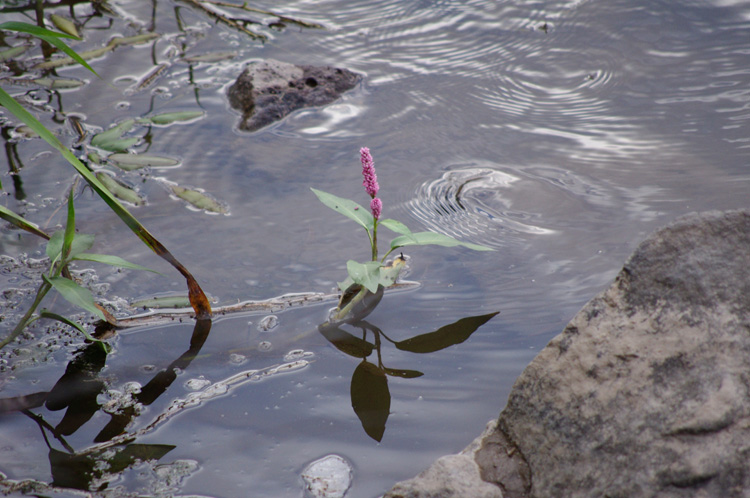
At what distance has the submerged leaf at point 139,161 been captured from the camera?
2.73 metres

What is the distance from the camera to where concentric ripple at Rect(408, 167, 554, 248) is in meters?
2.42

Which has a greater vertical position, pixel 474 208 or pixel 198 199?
pixel 474 208

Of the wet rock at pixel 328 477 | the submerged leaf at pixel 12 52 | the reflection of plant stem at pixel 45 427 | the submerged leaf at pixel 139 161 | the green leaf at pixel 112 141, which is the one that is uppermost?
the submerged leaf at pixel 12 52

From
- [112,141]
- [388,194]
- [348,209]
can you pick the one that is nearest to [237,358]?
[348,209]

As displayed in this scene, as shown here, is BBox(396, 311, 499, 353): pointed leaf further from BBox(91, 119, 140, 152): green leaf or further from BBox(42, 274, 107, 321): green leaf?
BBox(91, 119, 140, 152): green leaf

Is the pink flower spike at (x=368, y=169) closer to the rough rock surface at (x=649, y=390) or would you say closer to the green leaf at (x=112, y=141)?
the rough rock surface at (x=649, y=390)

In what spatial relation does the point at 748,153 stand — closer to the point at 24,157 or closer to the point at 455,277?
the point at 455,277

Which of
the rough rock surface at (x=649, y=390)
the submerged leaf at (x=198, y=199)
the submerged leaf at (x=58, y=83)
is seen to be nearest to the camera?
the rough rock surface at (x=649, y=390)

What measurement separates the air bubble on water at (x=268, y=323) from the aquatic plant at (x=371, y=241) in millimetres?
192

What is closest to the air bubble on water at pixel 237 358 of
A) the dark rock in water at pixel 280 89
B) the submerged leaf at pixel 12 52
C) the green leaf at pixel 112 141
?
the green leaf at pixel 112 141

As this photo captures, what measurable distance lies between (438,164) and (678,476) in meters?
1.80

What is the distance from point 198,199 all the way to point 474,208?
109 centimetres

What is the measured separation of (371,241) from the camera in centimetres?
196

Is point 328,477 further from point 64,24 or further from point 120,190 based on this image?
point 64,24
